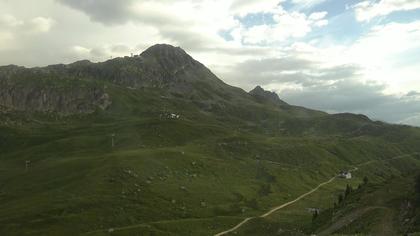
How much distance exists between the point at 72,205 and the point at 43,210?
977 cm

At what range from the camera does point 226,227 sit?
165 m

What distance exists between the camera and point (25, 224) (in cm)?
16750

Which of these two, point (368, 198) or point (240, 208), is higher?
point (368, 198)

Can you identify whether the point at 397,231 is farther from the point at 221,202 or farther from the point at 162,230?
the point at 221,202

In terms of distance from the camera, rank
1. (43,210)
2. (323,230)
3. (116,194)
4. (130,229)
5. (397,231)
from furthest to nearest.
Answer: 1. (116,194)
2. (43,210)
3. (130,229)
4. (323,230)
5. (397,231)

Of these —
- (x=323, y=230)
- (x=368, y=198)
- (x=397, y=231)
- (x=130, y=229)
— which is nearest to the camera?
(x=397, y=231)

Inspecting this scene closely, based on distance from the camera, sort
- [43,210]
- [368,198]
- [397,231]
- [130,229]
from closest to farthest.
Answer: [397,231], [368,198], [130,229], [43,210]

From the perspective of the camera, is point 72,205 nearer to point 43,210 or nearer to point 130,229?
point 43,210

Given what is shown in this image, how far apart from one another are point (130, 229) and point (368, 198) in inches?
2832

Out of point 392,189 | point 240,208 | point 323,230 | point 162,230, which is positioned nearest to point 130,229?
point 162,230

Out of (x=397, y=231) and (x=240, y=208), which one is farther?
(x=240, y=208)

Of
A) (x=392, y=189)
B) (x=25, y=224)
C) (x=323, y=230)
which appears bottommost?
(x=25, y=224)

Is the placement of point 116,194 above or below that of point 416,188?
below

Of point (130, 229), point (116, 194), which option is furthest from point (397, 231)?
point (116, 194)
